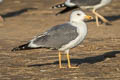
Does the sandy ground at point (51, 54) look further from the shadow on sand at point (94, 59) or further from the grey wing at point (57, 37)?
the grey wing at point (57, 37)

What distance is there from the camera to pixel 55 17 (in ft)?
63.8

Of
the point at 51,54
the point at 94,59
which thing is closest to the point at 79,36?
the point at 94,59

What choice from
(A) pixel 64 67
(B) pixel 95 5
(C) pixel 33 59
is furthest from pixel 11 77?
(B) pixel 95 5

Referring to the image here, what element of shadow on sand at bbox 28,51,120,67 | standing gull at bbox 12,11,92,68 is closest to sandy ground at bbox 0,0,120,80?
shadow on sand at bbox 28,51,120,67

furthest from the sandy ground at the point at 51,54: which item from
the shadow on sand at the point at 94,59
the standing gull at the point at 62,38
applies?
the standing gull at the point at 62,38

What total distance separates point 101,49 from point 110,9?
353 inches

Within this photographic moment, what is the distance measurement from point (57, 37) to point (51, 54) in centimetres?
202

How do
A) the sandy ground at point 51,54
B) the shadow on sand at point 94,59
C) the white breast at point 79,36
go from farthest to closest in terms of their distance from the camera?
the shadow on sand at point 94,59 → the white breast at point 79,36 → the sandy ground at point 51,54

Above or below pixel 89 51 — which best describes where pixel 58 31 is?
above

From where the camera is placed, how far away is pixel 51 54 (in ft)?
39.2

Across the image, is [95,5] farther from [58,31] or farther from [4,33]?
[58,31]

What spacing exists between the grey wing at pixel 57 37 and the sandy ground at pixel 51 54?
523mm

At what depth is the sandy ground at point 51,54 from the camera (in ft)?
31.4

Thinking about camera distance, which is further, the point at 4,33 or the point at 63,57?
the point at 4,33
